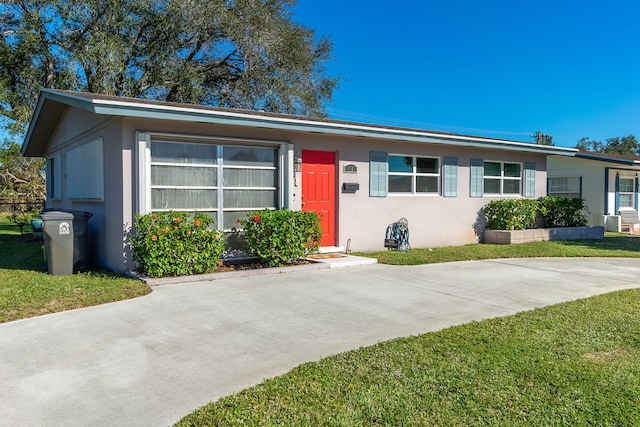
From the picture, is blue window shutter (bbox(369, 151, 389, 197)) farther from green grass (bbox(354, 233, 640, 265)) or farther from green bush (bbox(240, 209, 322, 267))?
green bush (bbox(240, 209, 322, 267))

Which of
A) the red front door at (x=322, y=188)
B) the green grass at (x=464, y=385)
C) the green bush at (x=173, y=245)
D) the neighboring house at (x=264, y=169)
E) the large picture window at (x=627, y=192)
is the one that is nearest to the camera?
the green grass at (x=464, y=385)

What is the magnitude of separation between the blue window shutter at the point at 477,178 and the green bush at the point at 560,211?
90.7 inches

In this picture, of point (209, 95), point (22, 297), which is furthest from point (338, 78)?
point (22, 297)

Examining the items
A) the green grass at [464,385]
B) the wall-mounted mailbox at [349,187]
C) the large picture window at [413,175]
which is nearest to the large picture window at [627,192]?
the large picture window at [413,175]

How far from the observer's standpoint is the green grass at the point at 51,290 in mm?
5316

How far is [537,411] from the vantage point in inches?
113

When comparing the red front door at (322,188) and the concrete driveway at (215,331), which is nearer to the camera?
the concrete driveway at (215,331)

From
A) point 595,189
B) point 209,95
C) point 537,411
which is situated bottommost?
point 537,411

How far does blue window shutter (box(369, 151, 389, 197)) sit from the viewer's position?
1034cm

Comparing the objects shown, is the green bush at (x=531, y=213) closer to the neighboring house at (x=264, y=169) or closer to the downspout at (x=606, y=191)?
the neighboring house at (x=264, y=169)

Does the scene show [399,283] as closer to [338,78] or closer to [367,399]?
[367,399]

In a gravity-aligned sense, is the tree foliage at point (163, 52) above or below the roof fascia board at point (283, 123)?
above

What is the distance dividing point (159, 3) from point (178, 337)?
16.3 m

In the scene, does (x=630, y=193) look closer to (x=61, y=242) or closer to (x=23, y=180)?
(x=61, y=242)
